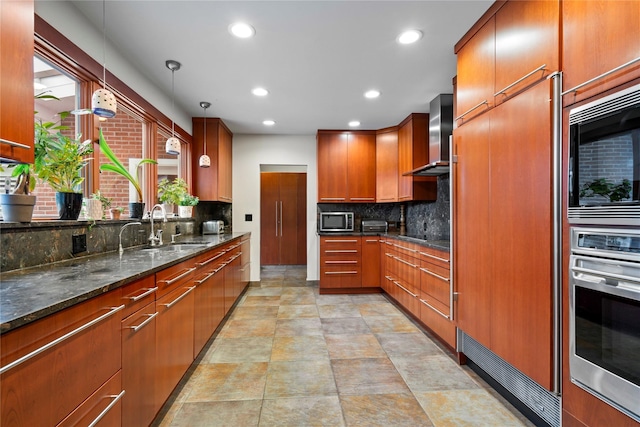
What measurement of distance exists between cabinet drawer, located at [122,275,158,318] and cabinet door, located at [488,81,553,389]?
1.96m

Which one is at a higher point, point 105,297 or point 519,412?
point 105,297

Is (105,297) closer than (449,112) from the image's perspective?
Yes

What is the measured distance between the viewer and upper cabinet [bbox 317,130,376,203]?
4.74m

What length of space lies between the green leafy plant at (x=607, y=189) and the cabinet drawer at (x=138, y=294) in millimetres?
2041

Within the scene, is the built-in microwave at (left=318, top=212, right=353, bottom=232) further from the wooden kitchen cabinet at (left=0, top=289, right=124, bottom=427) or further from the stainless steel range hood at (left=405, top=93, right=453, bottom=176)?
the wooden kitchen cabinet at (left=0, top=289, right=124, bottom=427)

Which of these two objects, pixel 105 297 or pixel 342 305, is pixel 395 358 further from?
pixel 105 297

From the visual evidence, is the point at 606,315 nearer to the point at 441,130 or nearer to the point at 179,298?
the point at 179,298

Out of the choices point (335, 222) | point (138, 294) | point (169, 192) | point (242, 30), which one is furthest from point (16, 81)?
point (335, 222)

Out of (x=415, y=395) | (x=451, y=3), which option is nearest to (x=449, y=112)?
(x=451, y=3)

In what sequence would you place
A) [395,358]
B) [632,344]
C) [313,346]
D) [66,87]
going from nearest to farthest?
[632,344] < [66,87] < [395,358] < [313,346]

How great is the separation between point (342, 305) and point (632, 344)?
3.03 m

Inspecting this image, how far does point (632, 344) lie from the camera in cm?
113

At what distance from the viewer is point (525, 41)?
162 centimetres

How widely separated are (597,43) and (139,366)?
2.48 meters
